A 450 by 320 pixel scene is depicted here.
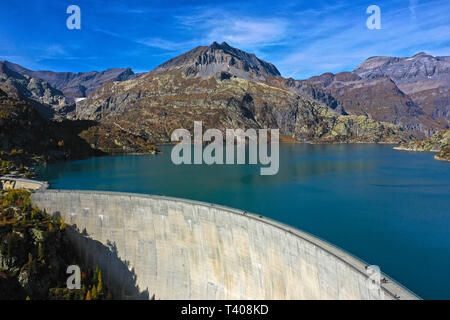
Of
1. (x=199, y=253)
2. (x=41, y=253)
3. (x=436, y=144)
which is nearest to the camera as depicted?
(x=199, y=253)

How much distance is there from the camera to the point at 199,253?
2934 cm

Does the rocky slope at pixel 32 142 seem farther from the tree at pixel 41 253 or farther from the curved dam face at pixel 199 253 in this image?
the curved dam face at pixel 199 253

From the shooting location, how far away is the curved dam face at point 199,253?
1992cm

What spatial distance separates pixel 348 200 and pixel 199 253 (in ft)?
110

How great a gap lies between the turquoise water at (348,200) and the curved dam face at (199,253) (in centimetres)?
1104

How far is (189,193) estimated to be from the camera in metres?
58.6

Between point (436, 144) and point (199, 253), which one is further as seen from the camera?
point (436, 144)

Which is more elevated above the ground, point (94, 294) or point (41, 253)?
point (41, 253)

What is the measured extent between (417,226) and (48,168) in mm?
90571

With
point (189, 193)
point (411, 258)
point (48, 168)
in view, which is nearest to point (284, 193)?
point (189, 193)

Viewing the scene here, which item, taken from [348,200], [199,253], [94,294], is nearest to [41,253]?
[94,294]

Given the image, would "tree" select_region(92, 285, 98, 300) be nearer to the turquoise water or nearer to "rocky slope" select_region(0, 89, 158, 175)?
the turquoise water

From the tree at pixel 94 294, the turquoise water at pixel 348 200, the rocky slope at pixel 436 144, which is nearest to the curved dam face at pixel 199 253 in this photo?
the tree at pixel 94 294

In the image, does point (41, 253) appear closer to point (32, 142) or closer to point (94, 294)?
point (94, 294)
